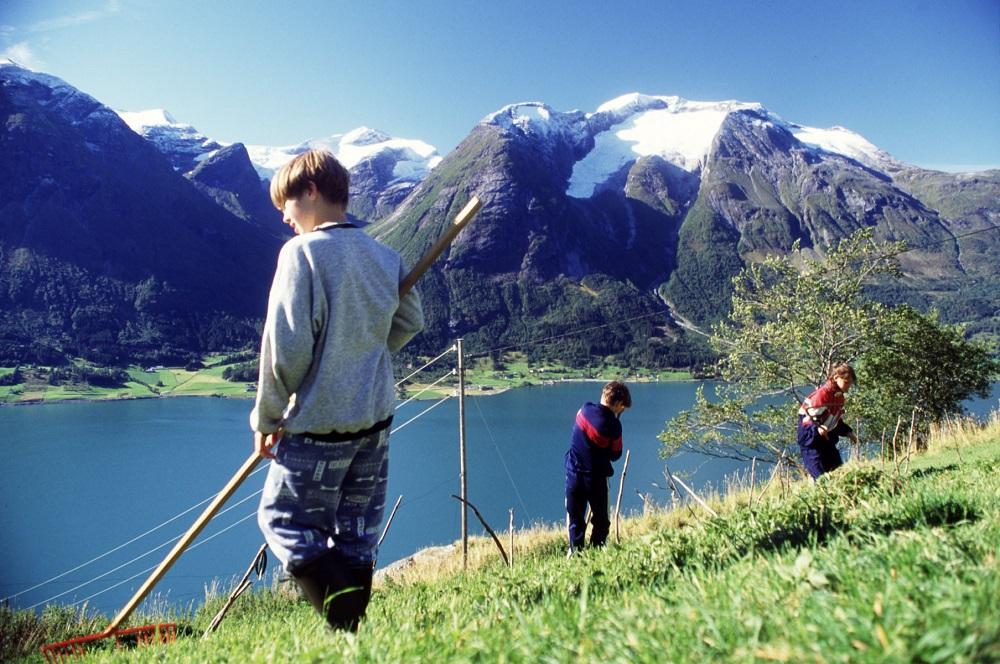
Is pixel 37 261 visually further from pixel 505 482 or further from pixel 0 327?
pixel 505 482

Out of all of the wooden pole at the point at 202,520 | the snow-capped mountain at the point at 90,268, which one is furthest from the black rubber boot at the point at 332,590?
the snow-capped mountain at the point at 90,268

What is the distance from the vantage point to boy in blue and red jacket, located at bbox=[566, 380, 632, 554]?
5.79 meters

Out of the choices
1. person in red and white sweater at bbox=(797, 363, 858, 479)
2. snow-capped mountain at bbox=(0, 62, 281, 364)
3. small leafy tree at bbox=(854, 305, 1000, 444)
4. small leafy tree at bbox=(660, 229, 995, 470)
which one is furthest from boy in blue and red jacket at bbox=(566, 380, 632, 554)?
snow-capped mountain at bbox=(0, 62, 281, 364)

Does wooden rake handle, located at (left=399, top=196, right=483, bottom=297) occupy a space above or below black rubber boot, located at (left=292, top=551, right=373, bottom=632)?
above

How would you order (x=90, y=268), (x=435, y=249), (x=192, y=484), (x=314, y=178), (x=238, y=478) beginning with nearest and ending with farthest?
(x=314, y=178) < (x=238, y=478) < (x=435, y=249) < (x=192, y=484) < (x=90, y=268)

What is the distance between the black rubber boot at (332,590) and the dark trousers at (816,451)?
19.3ft

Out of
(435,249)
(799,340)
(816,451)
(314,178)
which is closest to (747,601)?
(435,249)

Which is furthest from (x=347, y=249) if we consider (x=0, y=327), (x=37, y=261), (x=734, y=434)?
(x=37, y=261)

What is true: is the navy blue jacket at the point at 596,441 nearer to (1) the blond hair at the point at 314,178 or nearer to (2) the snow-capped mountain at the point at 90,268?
(1) the blond hair at the point at 314,178

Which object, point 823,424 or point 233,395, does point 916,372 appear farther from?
point 233,395

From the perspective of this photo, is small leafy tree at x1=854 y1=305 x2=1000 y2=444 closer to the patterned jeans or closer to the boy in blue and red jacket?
the boy in blue and red jacket

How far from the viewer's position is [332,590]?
2324mm

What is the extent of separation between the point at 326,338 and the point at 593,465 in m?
3.90

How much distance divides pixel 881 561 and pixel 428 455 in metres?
65.1
